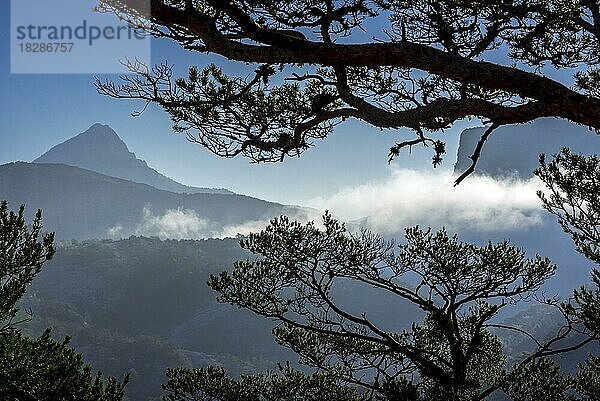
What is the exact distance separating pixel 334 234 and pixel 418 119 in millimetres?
3559

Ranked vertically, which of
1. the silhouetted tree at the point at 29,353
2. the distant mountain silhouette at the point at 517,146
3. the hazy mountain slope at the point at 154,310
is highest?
the distant mountain silhouette at the point at 517,146

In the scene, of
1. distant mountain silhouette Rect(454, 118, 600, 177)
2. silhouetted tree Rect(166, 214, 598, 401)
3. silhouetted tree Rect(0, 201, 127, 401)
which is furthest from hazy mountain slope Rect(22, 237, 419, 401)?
silhouetted tree Rect(166, 214, 598, 401)

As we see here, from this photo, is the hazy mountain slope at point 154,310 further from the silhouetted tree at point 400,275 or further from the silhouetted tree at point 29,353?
the silhouetted tree at point 400,275

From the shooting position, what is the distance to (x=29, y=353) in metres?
7.36

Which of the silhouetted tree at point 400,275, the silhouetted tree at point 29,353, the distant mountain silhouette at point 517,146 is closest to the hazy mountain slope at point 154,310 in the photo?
the distant mountain silhouette at point 517,146

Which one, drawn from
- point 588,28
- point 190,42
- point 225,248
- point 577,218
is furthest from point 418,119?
point 225,248

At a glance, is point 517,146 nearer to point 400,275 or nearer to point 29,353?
point 400,275

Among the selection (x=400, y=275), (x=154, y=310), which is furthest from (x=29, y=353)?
(x=154, y=310)

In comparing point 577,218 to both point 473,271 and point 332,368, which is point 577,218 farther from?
point 332,368

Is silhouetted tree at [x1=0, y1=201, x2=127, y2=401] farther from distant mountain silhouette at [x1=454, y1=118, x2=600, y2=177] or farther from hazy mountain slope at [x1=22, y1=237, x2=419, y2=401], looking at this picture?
distant mountain silhouette at [x1=454, y1=118, x2=600, y2=177]

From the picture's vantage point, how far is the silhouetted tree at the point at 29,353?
716cm

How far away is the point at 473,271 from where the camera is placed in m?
7.32

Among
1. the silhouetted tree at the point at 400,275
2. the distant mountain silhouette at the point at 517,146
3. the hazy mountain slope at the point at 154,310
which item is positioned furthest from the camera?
the distant mountain silhouette at the point at 517,146

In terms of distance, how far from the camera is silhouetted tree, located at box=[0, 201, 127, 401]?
7164 mm
